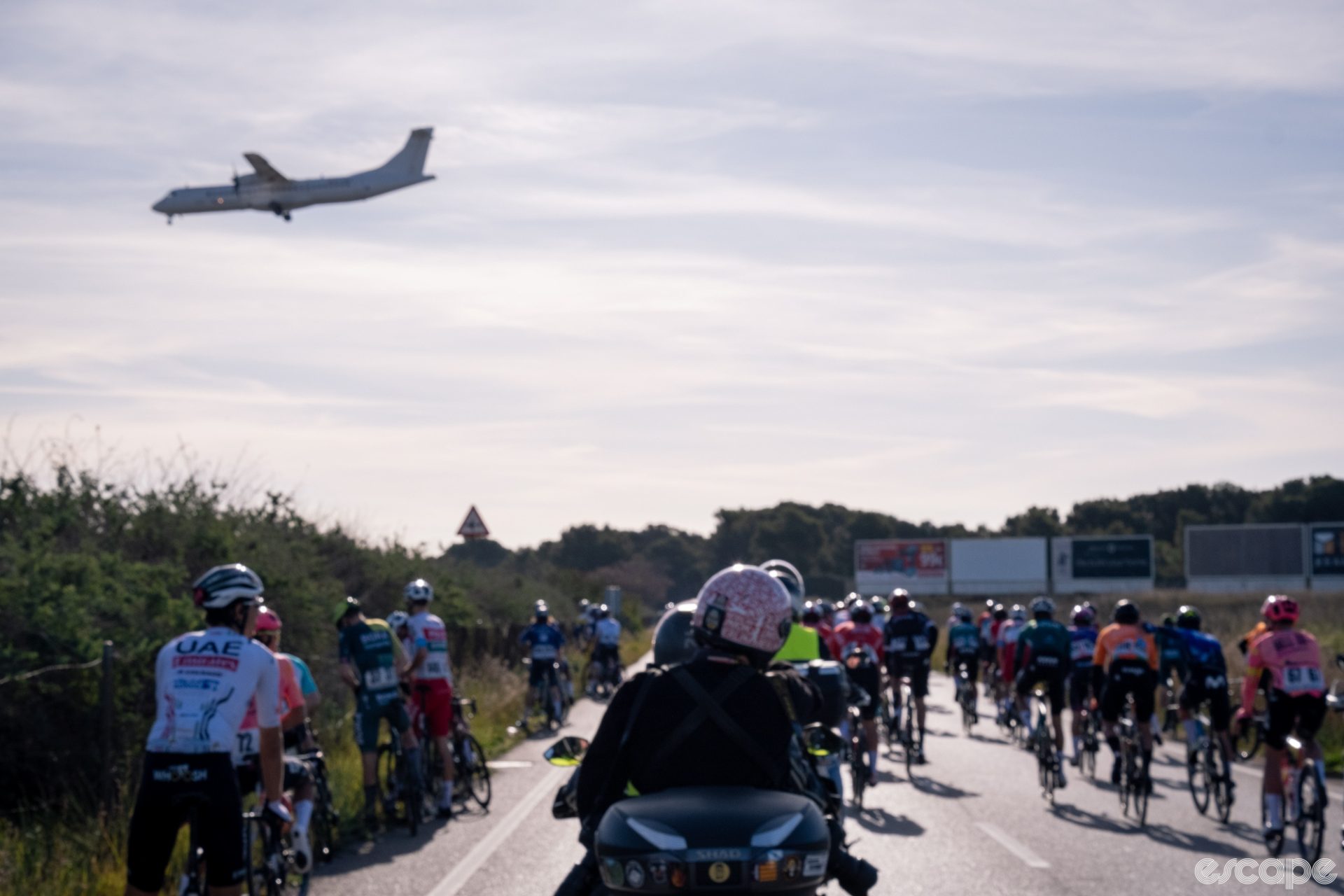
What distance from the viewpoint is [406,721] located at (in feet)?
43.2

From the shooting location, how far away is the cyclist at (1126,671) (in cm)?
1425

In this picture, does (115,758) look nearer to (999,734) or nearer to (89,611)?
(89,611)

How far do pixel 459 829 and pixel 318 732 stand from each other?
5704mm

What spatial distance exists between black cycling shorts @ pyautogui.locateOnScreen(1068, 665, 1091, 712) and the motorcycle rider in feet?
41.3

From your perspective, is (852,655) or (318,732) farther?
(318,732)

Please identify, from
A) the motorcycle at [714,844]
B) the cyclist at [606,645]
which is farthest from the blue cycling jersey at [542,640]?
the motorcycle at [714,844]

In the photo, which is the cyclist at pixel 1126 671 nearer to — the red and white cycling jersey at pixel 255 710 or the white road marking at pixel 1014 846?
the white road marking at pixel 1014 846

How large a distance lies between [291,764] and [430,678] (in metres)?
5.12

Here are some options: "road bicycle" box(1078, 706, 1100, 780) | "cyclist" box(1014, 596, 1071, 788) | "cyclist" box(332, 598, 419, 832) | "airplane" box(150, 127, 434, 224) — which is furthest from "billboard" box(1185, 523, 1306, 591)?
"cyclist" box(332, 598, 419, 832)

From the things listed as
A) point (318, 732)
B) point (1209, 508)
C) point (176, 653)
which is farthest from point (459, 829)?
point (1209, 508)

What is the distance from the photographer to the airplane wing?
45.5m

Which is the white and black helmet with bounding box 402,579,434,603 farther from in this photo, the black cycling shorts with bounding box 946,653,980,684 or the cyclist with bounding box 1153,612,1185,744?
the black cycling shorts with bounding box 946,653,980,684

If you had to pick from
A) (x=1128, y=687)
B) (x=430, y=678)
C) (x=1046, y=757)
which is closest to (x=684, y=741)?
(x=430, y=678)

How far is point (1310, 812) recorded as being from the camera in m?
10.9
